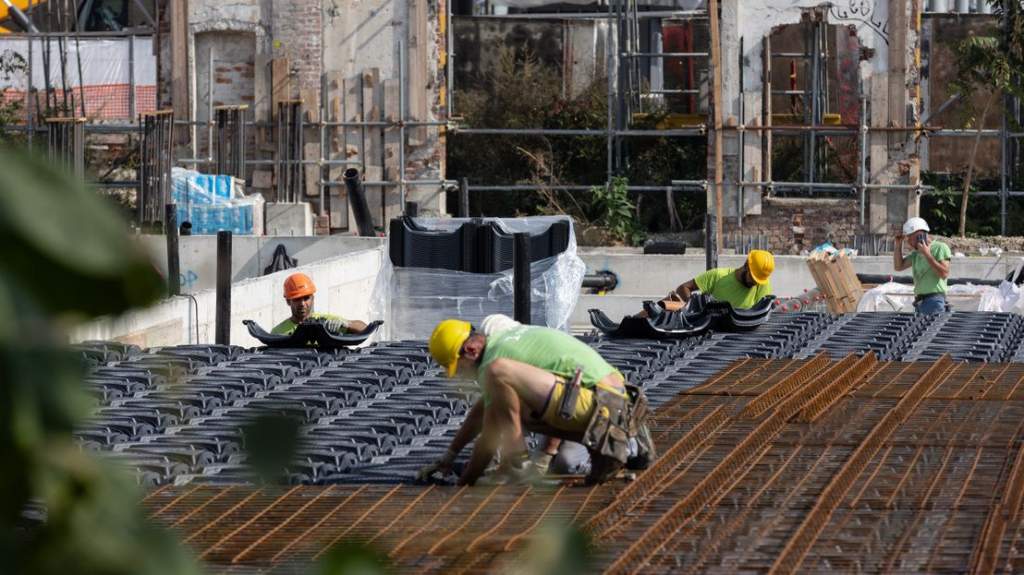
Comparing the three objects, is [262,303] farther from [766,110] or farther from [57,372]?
[57,372]

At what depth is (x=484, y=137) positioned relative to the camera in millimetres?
31000

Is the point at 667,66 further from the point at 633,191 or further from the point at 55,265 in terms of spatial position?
the point at 55,265

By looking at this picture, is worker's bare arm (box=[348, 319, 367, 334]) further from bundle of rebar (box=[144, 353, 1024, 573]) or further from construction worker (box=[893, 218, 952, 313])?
construction worker (box=[893, 218, 952, 313])

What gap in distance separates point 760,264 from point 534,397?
6.30m

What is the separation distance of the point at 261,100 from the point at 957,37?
13.1m

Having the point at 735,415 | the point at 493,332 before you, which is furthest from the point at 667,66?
the point at 493,332

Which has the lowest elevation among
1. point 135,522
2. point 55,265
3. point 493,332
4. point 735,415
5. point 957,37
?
point 735,415

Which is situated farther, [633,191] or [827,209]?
[633,191]

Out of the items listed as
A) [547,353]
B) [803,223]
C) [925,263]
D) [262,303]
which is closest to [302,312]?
[262,303]

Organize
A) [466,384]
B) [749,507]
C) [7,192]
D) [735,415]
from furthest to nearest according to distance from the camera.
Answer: [735,415], [466,384], [749,507], [7,192]

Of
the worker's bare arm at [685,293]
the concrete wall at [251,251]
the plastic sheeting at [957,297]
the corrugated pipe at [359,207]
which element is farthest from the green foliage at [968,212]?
the worker's bare arm at [685,293]

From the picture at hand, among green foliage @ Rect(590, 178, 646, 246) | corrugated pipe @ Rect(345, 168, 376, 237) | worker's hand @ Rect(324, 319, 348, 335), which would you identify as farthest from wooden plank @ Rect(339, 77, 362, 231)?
worker's hand @ Rect(324, 319, 348, 335)

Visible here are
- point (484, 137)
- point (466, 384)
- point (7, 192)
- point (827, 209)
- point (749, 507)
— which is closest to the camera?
point (7, 192)

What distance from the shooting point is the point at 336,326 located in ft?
41.2
